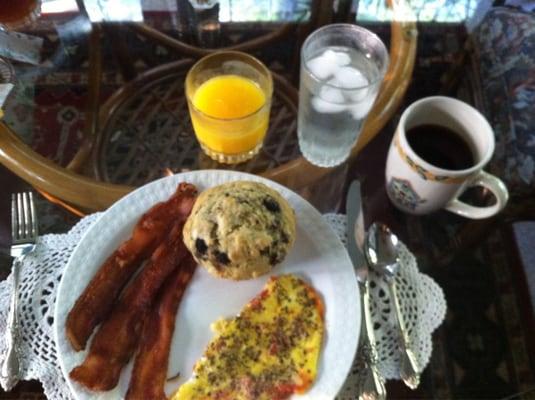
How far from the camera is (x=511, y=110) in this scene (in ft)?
3.77

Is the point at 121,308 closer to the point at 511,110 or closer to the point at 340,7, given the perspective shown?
the point at 340,7

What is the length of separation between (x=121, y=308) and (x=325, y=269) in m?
0.31

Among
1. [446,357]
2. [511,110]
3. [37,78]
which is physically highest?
[37,78]

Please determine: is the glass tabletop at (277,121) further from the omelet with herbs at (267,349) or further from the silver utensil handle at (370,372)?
the omelet with herbs at (267,349)

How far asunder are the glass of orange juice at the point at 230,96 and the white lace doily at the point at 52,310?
202mm

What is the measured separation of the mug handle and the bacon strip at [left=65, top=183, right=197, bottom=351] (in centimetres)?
44

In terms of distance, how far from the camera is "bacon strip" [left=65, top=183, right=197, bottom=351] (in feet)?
2.37

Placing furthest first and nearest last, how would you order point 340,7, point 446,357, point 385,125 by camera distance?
point 340,7
point 385,125
point 446,357

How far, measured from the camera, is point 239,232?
708 mm

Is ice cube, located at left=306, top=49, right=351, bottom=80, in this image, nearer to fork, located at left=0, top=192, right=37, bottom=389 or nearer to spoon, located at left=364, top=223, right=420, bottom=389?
spoon, located at left=364, top=223, right=420, bottom=389

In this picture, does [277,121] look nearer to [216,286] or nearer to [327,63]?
[327,63]

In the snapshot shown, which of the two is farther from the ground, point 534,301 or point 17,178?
point 17,178

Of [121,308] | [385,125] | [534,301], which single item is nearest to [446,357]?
[534,301]

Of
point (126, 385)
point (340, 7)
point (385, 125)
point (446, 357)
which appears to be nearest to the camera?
point (126, 385)
